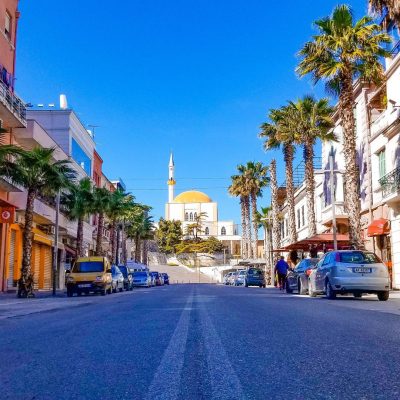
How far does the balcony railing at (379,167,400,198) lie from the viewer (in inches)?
1019

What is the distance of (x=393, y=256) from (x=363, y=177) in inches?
250

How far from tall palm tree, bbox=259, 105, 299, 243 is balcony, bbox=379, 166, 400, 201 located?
413 inches

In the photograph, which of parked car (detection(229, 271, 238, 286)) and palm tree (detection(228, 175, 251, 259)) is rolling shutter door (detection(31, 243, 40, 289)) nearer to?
parked car (detection(229, 271, 238, 286))

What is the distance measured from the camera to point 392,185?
26.4 metres

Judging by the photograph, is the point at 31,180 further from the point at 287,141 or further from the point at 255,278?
the point at 255,278

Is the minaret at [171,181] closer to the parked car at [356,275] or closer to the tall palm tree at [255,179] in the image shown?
the tall palm tree at [255,179]

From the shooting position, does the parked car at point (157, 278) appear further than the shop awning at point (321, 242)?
Yes

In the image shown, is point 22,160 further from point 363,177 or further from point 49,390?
point 49,390

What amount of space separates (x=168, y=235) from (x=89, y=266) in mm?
77729

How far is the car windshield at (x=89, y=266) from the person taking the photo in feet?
90.9

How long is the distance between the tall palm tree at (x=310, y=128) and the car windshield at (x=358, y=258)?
17048mm

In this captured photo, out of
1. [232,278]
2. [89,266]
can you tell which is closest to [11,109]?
[89,266]

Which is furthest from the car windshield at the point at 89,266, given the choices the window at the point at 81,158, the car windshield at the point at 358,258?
the window at the point at 81,158

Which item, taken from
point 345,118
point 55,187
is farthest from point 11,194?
point 345,118
